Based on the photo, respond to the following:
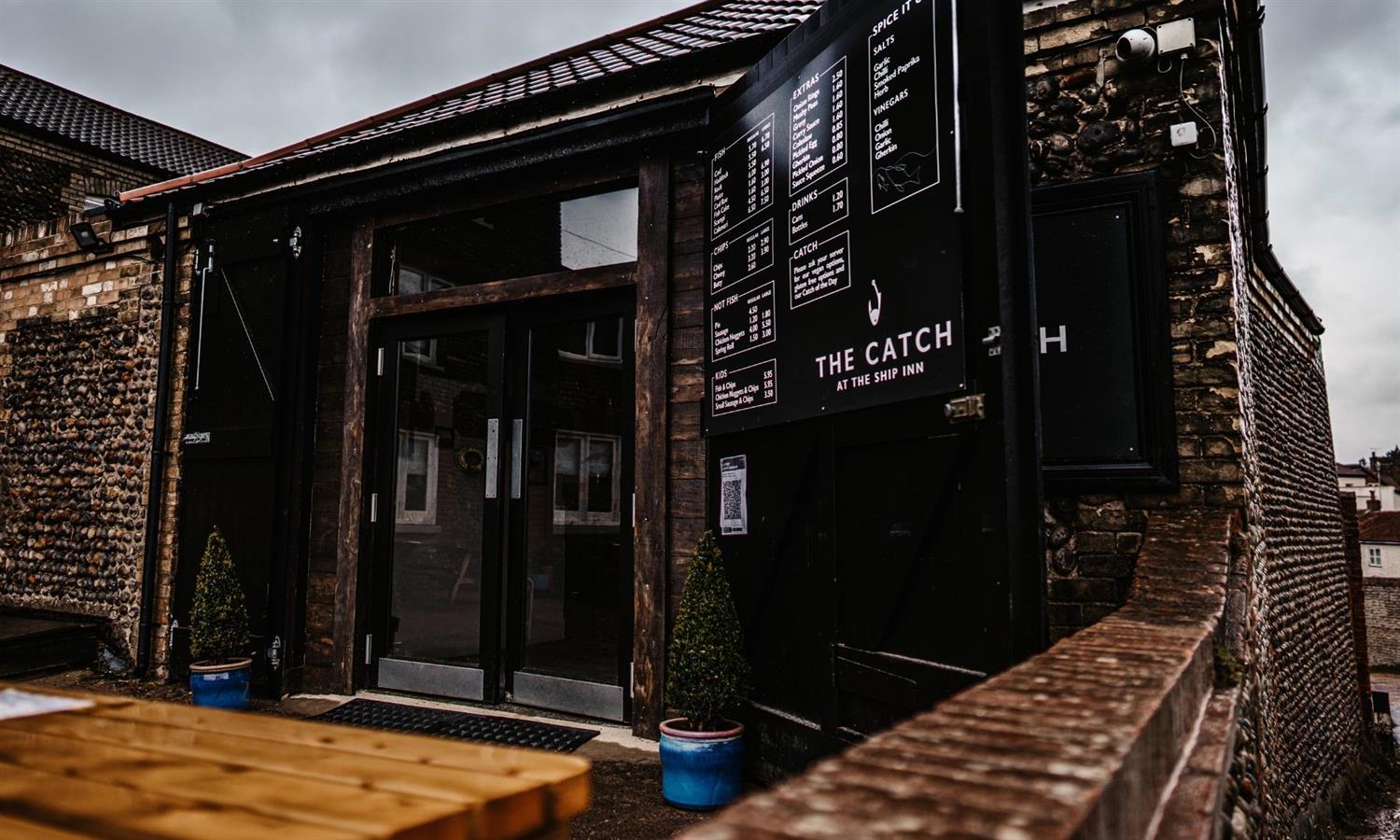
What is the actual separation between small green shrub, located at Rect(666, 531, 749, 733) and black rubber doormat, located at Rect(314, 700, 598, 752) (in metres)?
0.94

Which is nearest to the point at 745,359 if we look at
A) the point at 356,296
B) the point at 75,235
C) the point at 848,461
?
the point at 848,461

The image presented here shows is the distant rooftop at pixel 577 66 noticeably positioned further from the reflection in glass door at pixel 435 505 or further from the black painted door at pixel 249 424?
the reflection in glass door at pixel 435 505

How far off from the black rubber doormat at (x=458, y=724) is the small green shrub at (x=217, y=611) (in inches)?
37.0

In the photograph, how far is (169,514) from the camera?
6625 millimetres

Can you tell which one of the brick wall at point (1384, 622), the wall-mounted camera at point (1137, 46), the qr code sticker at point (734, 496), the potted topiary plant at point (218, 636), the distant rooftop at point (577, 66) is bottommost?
the brick wall at point (1384, 622)

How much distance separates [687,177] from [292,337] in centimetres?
318

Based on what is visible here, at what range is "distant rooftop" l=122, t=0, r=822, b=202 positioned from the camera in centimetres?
529

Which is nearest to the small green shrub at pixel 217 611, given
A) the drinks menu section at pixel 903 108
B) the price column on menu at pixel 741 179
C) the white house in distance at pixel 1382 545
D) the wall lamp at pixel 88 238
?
the wall lamp at pixel 88 238

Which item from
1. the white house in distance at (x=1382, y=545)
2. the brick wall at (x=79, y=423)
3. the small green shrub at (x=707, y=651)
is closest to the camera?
the small green shrub at (x=707, y=651)

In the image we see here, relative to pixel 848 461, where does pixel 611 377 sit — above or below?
above

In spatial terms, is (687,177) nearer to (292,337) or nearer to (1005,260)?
(1005,260)

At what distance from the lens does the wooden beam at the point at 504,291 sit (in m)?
5.19

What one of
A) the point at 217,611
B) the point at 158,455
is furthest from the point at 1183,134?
the point at 158,455

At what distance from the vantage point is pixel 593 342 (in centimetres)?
550
